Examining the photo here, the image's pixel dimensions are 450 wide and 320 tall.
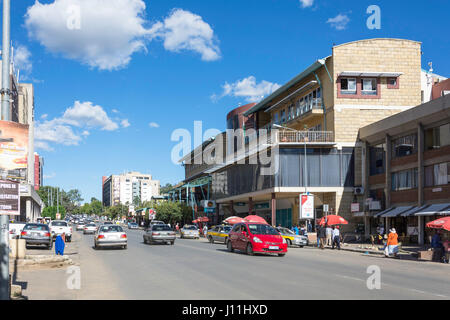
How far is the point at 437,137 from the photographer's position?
3462 centimetres

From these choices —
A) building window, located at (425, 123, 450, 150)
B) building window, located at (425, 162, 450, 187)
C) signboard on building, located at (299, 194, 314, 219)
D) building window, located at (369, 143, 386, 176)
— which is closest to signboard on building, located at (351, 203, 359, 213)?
building window, located at (369, 143, 386, 176)

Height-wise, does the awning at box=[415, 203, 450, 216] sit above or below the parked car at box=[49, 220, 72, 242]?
above

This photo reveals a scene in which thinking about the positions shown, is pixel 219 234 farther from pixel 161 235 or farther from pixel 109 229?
pixel 109 229

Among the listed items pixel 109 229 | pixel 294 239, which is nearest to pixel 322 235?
pixel 294 239

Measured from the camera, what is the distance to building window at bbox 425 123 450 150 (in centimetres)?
3340

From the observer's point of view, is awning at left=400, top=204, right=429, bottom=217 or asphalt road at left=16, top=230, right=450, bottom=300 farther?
awning at left=400, top=204, right=429, bottom=217

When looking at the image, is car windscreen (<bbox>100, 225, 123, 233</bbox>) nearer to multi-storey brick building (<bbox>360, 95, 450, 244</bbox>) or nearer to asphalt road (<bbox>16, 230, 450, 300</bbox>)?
asphalt road (<bbox>16, 230, 450, 300</bbox>)

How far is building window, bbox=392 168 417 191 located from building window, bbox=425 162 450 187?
1.90 meters

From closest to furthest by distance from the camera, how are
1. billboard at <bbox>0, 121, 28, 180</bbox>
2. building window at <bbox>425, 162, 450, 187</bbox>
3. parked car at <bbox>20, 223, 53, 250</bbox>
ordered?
billboard at <bbox>0, 121, 28, 180</bbox> < parked car at <bbox>20, 223, 53, 250</bbox> < building window at <bbox>425, 162, 450, 187</bbox>

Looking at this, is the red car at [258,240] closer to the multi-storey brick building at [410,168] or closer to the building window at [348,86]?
the multi-storey brick building at [410,168]

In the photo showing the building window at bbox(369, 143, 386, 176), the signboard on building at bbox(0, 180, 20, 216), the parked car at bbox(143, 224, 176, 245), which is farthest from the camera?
the building window at bbox(369, 143, 386, 176)

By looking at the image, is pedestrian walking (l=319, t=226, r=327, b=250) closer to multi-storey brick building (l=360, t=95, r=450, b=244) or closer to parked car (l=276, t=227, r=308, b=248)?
parked car (l=276, t=227, r=308, b=248)

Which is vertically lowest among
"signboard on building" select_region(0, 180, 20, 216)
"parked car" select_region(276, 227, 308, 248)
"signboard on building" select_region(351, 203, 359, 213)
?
"parked car" select_region(276, 227, 308, 248)
